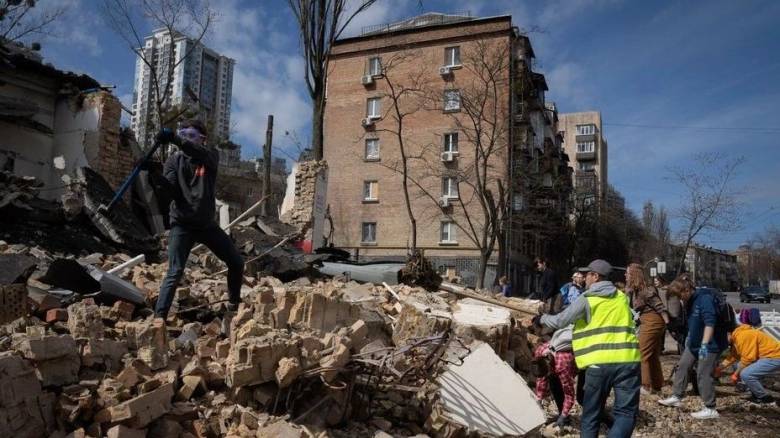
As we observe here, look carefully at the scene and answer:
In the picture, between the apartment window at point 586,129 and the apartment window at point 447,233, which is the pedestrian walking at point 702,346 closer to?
the apartment window at point 447,233

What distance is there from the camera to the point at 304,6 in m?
18.0

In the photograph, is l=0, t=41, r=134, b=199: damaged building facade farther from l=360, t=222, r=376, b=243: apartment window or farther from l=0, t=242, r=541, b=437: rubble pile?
l=360, t=222, r=376, b=243: apartment window

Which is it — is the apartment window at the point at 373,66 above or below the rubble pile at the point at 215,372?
above

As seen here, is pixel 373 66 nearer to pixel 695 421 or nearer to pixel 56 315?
pixel 695 421

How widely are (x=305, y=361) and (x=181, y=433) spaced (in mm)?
840

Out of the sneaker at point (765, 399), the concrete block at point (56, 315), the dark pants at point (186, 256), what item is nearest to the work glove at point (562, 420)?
the sneaker at point (765, 399)

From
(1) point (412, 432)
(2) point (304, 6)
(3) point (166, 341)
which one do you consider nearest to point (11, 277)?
(3) point (166, 341)

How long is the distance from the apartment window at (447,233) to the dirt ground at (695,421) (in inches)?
919

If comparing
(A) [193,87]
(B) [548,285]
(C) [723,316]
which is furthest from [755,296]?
(C) [723,316]

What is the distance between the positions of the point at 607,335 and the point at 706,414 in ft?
9.81

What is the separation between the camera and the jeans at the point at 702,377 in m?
6.33

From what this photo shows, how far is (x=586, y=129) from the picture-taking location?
80.9 meters

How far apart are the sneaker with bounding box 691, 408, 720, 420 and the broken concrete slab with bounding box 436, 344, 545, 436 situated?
2709mm

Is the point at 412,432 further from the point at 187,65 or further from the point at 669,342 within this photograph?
the point at 187,65
